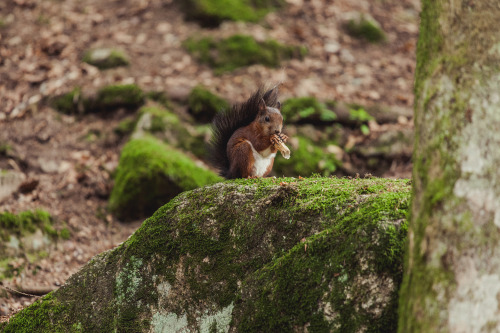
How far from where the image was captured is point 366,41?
351 inches

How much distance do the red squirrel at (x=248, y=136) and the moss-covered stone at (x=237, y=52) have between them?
4085 mm

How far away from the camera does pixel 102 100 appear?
722cm

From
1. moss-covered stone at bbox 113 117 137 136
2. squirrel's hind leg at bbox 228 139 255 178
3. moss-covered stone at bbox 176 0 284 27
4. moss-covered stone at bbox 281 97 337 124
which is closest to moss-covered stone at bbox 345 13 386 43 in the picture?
moss-covered stone at bbox 176 0 284 27

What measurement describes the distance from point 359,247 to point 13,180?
188 inches

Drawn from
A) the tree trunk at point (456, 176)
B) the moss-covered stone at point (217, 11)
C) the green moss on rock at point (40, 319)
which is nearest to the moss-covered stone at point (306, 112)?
the moss-covered stone at point (217, 11)

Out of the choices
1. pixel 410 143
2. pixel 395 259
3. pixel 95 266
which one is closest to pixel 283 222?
pixel 395 259

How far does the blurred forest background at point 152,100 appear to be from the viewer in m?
5.61

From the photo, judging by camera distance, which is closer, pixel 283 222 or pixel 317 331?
pixel 317 331

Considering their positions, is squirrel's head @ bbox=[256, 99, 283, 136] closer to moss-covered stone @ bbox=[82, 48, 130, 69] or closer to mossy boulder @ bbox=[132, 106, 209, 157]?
mossy boulder @ bbox=[132, 106, 209, 157]

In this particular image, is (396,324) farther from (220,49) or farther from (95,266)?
(220,49)

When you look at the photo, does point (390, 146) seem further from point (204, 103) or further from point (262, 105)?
point (262, 105)

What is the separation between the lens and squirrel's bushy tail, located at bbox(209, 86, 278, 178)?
3.98 meters

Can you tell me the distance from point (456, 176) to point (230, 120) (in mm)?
2604

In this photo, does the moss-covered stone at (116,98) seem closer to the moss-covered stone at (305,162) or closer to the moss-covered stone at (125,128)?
the moss-covered stone at (125,128)
